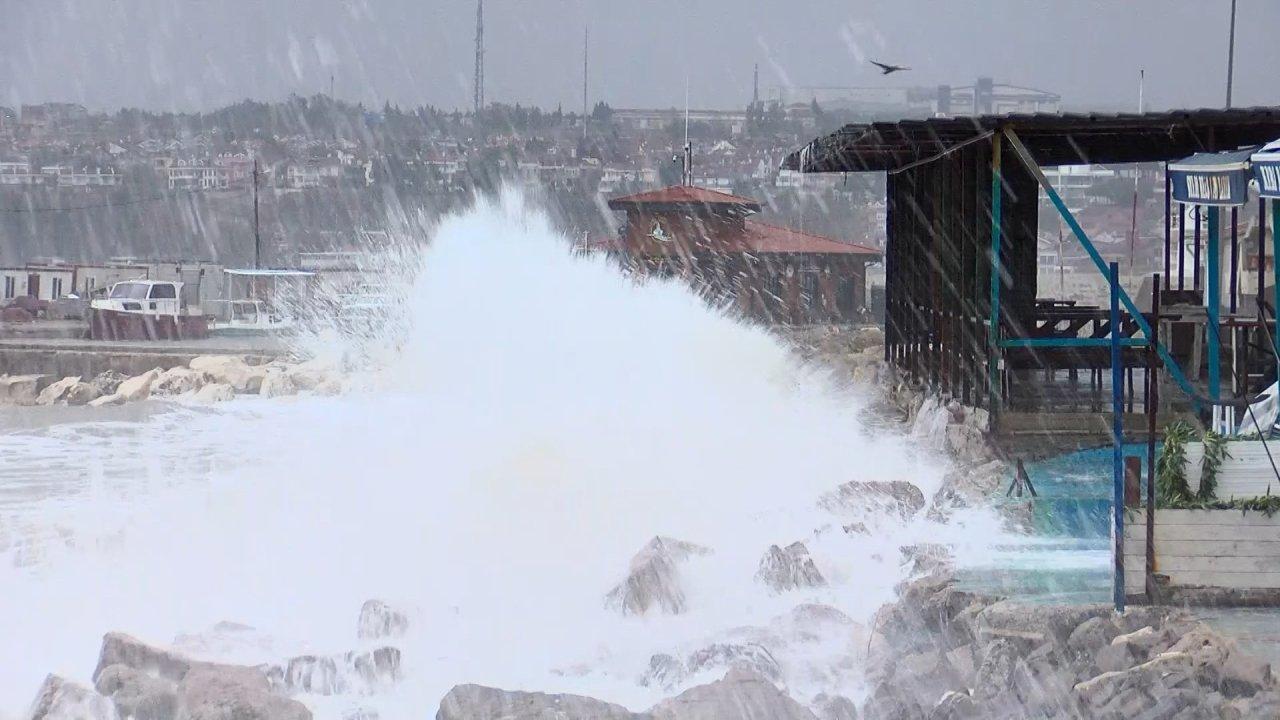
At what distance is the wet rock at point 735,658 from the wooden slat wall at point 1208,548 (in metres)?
2.62

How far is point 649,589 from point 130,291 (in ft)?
134

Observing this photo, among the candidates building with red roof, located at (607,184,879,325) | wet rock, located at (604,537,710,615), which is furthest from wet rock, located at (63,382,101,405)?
wet rock, located at (604,537,710,615)

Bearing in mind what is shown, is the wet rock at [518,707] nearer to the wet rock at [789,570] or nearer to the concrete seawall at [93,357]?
the wet rock at [789,570]

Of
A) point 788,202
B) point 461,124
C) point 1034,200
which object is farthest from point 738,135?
point 1034,200

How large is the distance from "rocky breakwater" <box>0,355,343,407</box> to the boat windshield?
563 inches

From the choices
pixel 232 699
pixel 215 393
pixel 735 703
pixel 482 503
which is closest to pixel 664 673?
pixel 735 703

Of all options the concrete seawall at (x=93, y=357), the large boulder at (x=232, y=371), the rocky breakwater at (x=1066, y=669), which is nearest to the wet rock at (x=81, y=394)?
the large boulder at (x=232, y=371)

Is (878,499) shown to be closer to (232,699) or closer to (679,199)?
(232,699)

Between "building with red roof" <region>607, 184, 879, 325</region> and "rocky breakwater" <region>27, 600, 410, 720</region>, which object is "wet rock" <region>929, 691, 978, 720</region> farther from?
"building with red roof" <region>607, 184, 879, 325</region>

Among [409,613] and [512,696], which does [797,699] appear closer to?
[512,696]

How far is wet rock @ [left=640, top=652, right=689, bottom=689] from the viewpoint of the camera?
35.7ft

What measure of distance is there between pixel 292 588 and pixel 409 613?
241 centimetres

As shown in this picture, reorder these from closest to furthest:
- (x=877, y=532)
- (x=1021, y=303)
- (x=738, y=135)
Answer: (x=877, y=532), (x=1021, y=303), (x=738, y=135)

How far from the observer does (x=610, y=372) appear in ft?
90.3
